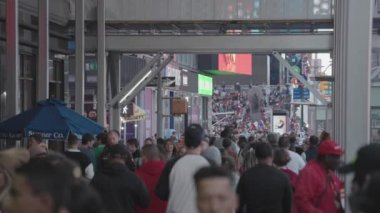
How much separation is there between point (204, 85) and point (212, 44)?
3282 cm

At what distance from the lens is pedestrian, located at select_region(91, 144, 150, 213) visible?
8.17 meters

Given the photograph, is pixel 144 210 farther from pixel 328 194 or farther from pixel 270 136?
pixel 270 136

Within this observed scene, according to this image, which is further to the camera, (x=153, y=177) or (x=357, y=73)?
(x=357, y=73)

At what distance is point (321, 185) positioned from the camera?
788cm

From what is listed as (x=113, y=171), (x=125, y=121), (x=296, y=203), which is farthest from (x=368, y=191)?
(x=125, y=121)

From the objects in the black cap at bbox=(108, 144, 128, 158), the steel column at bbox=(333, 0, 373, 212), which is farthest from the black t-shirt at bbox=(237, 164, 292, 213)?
the steel column at bbox=(333, 0, 373, 212)

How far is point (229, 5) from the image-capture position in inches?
934

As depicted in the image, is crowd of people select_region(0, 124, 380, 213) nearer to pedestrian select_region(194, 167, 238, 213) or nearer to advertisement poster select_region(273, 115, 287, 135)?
pedestrian select_region(194, 167, 238, 213)

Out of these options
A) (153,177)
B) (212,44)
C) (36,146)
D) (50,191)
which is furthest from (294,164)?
(212,44)

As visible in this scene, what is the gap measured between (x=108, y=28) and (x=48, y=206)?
21.8 m

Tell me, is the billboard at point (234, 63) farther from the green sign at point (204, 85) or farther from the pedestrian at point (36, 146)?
the pedestrian at point (36, 146)

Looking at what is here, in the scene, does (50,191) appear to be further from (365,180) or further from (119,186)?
(119,186)

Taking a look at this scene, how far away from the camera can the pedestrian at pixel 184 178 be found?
7.71m

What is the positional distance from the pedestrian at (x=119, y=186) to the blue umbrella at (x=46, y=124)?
522 cm
